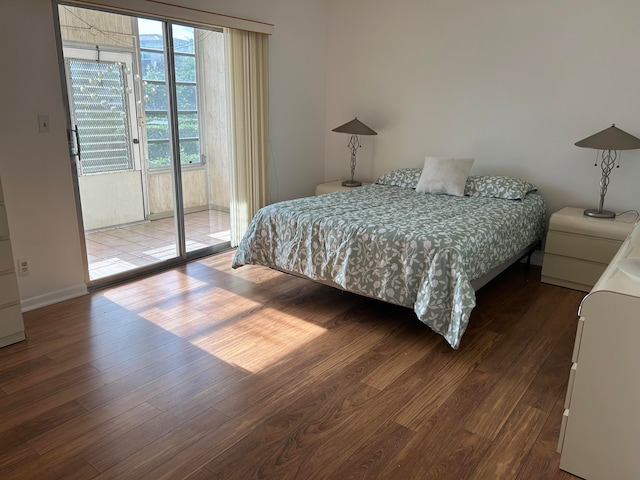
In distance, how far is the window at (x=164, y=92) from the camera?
384 cm

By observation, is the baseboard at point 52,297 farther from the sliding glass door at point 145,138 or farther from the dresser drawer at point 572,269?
the dresser drawer at point 572,269

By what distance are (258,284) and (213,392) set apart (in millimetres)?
1485

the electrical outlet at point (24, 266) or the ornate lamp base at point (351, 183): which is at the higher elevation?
the ornate lamp base at point (351, 183)

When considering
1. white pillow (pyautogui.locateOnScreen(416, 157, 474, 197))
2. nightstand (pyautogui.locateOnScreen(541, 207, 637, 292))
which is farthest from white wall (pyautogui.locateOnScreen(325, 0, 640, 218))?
nightstand (pyautogui.locateOnScreen(541, 207, 637, 292))

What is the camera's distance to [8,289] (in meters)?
2.70

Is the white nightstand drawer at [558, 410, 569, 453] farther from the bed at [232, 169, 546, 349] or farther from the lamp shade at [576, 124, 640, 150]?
the lamp shade at [576, 124, 640, 150]

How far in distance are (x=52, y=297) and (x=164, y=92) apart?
1.81 m

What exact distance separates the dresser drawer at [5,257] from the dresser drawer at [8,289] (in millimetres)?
39

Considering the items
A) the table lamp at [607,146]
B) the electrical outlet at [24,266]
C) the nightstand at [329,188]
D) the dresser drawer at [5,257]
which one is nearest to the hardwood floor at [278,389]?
the electrical outlet at [24,266]

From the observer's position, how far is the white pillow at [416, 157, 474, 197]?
4160 mm

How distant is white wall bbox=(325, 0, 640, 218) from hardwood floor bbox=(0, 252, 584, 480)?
4.33 ft

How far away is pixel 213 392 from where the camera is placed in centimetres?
236

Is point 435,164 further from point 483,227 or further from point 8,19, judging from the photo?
point 8,19

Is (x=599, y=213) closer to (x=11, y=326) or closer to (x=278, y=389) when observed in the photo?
(x=278, y=389)
